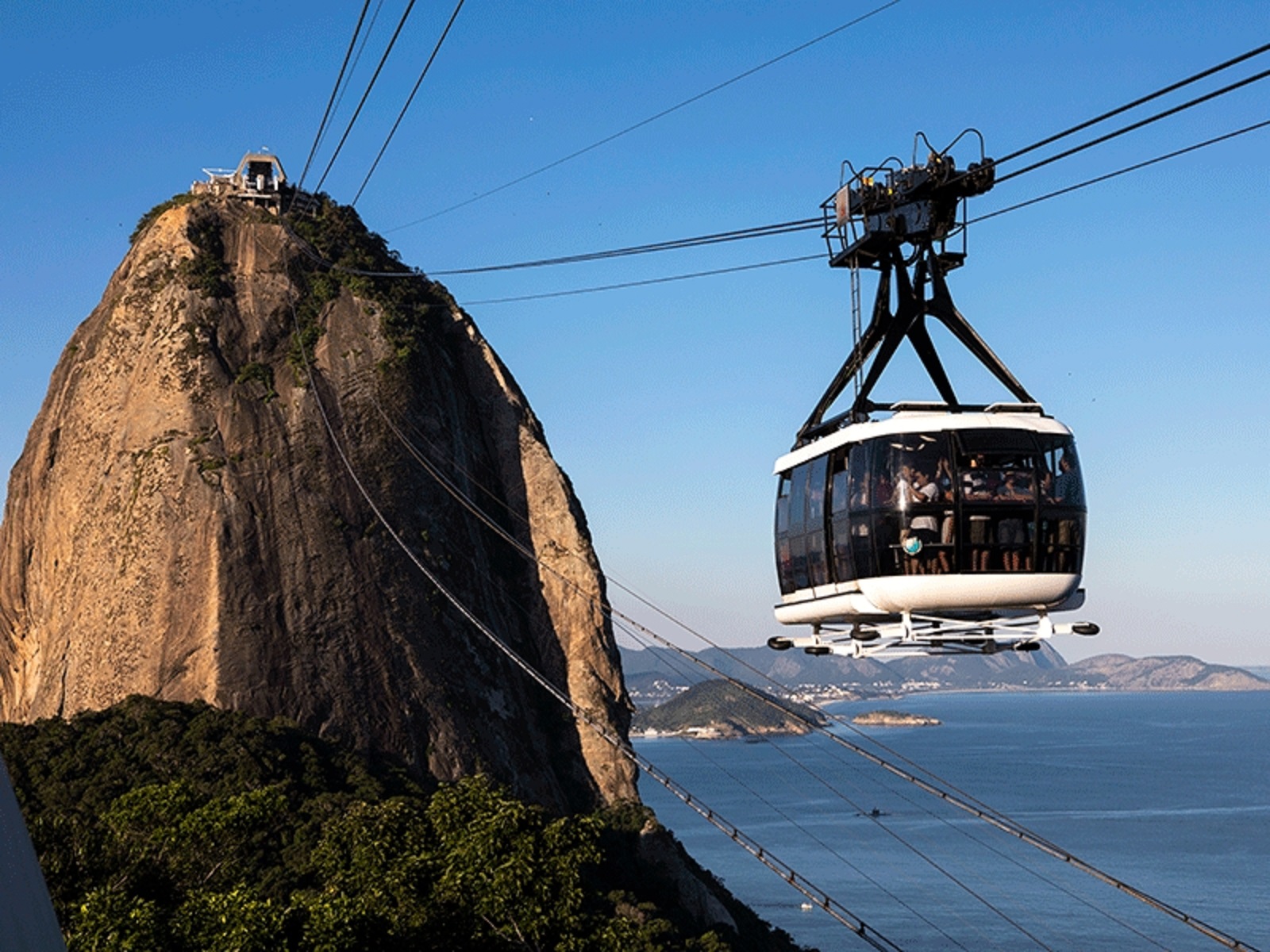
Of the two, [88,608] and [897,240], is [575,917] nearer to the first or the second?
[897,240]

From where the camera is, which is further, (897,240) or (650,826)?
(650,826)

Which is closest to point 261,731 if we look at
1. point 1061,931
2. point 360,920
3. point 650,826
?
point 650,826

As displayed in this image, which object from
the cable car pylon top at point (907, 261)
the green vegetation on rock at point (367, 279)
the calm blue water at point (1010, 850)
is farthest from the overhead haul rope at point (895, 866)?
the cable car pylon top at point (907, 261)

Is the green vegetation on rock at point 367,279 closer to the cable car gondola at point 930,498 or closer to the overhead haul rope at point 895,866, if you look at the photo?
the overhead haul rope at point 895,866

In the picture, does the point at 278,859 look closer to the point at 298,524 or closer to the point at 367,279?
the point at 298,524

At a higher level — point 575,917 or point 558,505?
point 558,505

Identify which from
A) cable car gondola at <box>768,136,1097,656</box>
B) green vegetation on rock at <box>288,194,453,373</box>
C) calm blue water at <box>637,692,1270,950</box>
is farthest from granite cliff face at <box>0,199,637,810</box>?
cable car gondola at <box>768,136,1097,656</box>

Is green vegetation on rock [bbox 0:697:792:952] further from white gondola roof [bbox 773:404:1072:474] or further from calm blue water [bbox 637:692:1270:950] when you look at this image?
calm blue water [bbox 637:692:1270:950]

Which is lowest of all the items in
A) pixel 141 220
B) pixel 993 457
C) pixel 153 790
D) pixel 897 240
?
pixel 153 790
